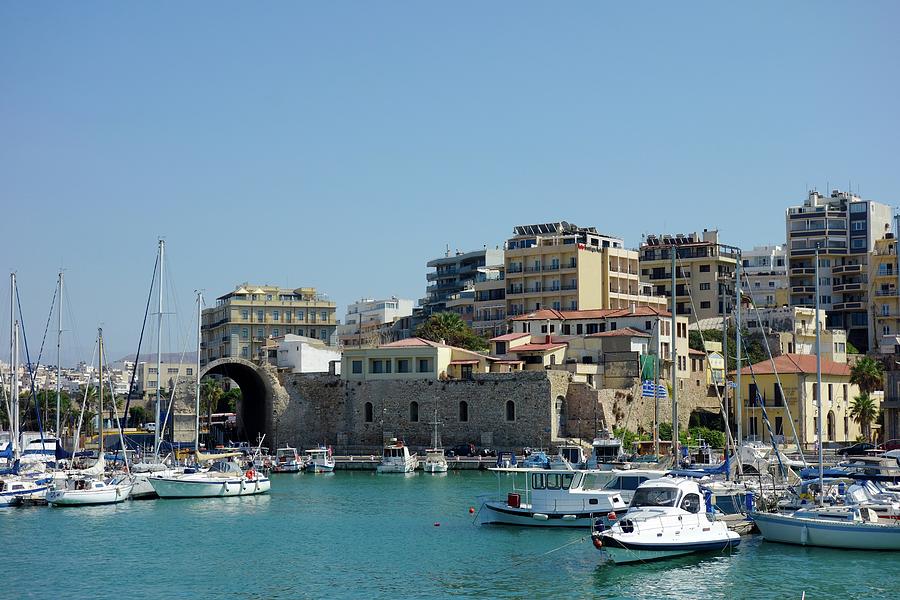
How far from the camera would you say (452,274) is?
140125mm

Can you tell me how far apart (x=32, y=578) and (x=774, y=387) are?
51582 mm

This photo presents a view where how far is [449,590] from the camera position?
33969 mm

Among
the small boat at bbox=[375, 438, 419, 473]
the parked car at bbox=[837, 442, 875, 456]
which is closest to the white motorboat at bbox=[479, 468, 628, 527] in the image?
the parked car at bbox=[837, 442, 875, 456]

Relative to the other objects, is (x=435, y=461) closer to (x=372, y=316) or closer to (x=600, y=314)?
(x=600, y=314)

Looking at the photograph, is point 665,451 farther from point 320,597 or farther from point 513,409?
point 320,597

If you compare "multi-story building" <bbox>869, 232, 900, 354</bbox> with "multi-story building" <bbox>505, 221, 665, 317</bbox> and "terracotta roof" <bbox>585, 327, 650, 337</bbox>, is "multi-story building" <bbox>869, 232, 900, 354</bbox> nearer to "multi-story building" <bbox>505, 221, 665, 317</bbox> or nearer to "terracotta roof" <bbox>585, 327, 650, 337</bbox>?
"multi-story building" <bbox>505, 221, 665, 317</bbox>

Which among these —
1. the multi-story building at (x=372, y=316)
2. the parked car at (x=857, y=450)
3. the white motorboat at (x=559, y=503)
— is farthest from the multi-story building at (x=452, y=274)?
the white motorboat at (x=559, y=503)

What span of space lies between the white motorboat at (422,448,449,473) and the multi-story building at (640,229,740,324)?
144ft

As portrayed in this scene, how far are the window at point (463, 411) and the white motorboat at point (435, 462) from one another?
4.04 metres

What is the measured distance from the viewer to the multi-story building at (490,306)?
367 ft

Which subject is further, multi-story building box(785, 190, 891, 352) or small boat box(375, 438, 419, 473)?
multi-story building box(785, 190, 891, 352)

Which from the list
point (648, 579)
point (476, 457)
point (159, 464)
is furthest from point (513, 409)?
point (648, 579)

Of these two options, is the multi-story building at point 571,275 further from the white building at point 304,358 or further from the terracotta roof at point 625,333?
the terracotta roof at point 625,333

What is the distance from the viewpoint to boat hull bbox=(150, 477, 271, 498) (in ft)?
193
